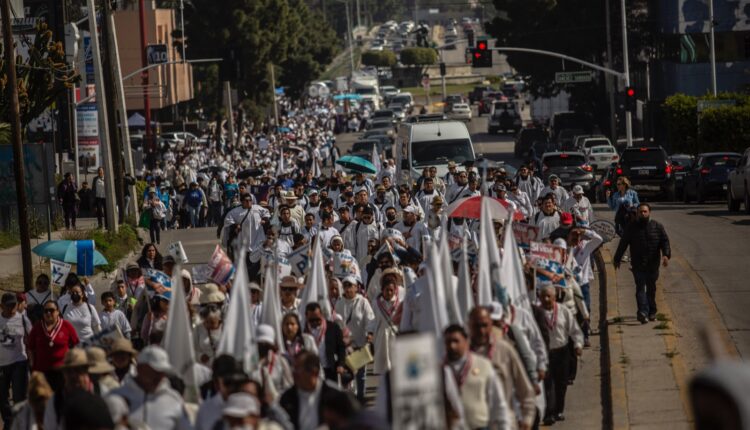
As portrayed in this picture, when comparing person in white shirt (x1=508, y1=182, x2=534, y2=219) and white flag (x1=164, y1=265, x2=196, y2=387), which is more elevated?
white flag (x1=164, y1=265, x2=196, y2=387)

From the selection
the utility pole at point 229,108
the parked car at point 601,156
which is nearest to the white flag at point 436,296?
the parked car at point 601,156

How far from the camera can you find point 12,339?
51.5 ft

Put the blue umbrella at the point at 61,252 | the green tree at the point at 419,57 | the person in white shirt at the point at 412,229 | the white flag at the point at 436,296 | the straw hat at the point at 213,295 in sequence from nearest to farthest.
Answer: the white flag at the point at 436,296 < the straw hat at the point at 213,295 < the blue umbrella at the point at 61,252 < the person in white shirt at the point at 412,229 < the green tree at the point at 419,57

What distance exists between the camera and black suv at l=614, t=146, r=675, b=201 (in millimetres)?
42781

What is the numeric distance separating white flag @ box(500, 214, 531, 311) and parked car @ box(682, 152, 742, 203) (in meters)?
28.8

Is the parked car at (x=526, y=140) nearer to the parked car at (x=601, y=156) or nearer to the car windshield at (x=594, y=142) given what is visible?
the car windshield at (x=594, y=142)

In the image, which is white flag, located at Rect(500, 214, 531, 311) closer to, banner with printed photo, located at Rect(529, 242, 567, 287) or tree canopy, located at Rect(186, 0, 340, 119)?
banner with printed photo, located at Rect(529, 242, 567, 287)

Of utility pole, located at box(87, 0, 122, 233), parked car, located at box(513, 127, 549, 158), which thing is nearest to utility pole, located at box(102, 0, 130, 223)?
utility pole, located at box(87, 0, 122, 233)

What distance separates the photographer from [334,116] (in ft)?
349

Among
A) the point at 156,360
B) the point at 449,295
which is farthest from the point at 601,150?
the point at 156,360

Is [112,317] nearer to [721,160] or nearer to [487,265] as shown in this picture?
[487,265]

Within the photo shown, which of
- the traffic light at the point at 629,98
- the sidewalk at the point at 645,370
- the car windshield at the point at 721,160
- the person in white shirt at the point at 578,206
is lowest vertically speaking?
the sidewalk at the point at 645,370

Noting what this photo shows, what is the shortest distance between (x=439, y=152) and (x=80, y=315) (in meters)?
22.9

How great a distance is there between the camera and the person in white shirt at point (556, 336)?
13992 mm
